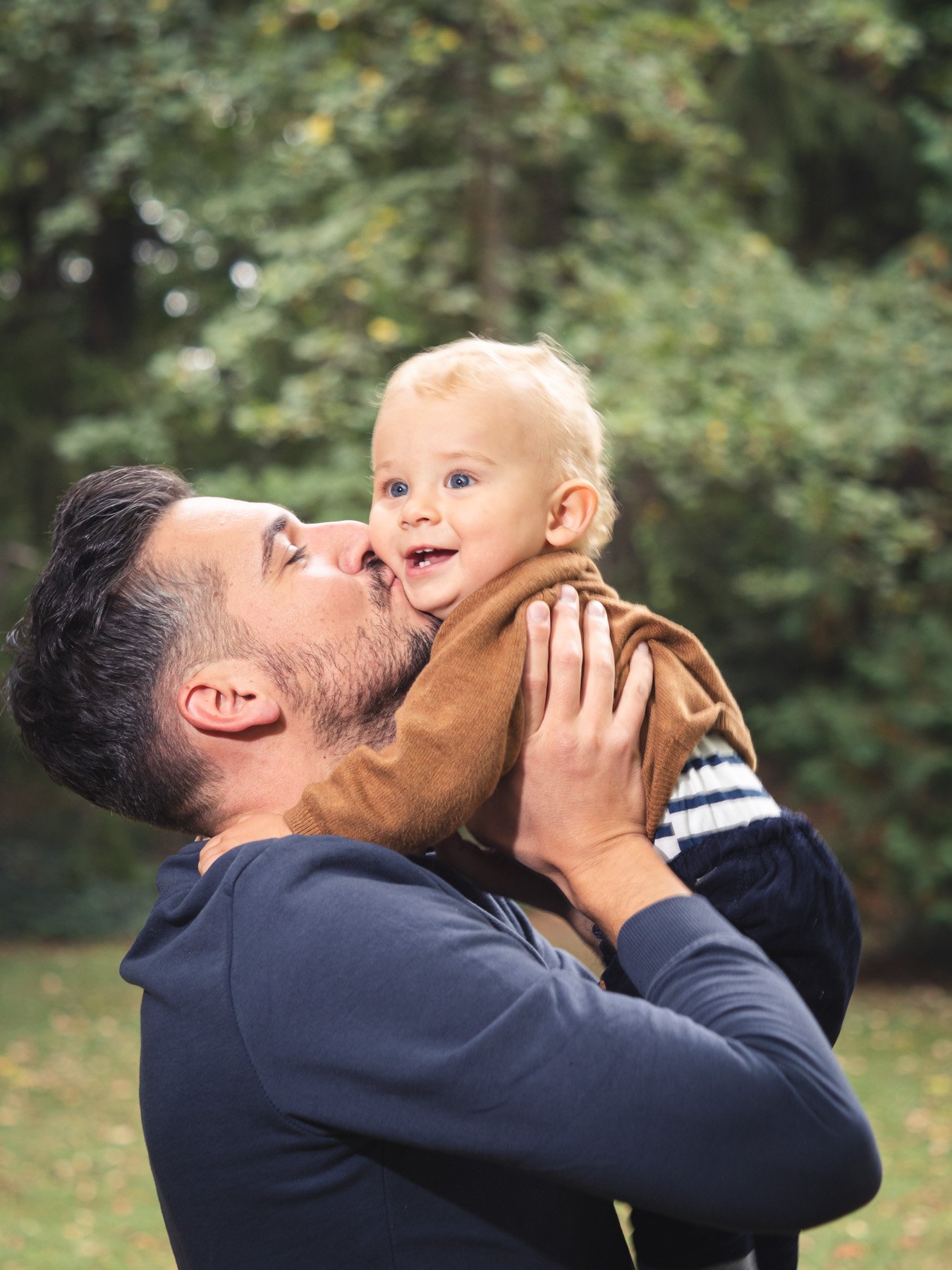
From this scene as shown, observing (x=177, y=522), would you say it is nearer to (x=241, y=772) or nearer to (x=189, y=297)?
(x=241, y=772)

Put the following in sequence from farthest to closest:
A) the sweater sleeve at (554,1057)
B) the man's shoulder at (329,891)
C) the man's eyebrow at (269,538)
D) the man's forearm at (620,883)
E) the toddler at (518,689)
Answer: the man's eyebrow at (269,538), the toddler at (518,689), the man's forearm at (620,883), the man's shoulder at (329,891), the sweater sleeve at (554,1057)

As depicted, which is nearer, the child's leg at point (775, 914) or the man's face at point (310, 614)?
the child's leg at point (775, 914)

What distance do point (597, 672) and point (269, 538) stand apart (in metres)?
0.51

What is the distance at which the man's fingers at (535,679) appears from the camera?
1.66 metres

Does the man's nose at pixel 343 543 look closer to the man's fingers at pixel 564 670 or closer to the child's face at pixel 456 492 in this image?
the child's face at pixel 456 492

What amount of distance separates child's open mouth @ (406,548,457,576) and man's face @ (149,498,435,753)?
0.16 feet

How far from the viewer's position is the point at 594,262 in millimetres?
8359

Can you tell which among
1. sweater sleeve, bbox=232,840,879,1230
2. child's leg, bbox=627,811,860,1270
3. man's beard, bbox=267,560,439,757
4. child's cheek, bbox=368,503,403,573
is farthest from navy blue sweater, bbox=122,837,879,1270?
child's cheek, bbox=368,503,403,573

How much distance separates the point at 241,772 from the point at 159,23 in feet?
23.4

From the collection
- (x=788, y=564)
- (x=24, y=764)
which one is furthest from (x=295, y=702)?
(x=24, y=764)

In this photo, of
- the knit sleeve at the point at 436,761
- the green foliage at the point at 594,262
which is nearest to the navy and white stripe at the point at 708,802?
the knit sleeve at the point at 436,761

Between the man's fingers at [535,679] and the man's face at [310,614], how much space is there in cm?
22

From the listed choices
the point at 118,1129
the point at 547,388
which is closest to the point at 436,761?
the point at 547,388

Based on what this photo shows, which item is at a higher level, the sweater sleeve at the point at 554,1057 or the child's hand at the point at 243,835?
the sweater sleeve at the point at 554,1057
